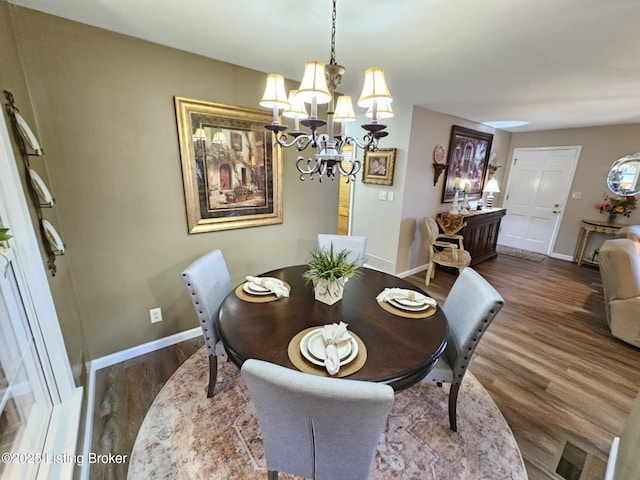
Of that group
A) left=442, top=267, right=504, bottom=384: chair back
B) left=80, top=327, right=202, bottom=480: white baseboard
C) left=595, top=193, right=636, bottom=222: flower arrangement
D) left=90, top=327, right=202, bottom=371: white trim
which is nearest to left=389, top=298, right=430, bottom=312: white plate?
left=442, top=267, right=504, bottom=384: chair back

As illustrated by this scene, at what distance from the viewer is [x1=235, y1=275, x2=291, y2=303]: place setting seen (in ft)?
5.24

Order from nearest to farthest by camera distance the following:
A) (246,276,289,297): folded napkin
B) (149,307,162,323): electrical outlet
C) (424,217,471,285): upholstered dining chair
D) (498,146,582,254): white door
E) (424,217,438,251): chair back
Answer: (246,276,289,297): folded napkin, (149,307,162,323): electrical outlet, (424,217,471,285): upholstered dining chair, (424,217,438,251): chair back, (498,146,582,254): white door

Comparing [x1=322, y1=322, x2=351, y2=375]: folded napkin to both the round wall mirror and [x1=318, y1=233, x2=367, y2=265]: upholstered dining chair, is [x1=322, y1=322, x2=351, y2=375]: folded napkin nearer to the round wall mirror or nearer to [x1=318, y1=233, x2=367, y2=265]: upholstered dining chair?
[x1=318, y1=233, x2=367, y2=265]: upholstered dining chair

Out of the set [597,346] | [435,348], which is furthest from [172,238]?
[597,346]

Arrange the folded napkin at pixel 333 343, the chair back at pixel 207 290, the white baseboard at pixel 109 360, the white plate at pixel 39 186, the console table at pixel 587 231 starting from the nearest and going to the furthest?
the folded napkin at pixel 333 343
the white plate at pixel 39 186
the white baseboard at pixel 109 360
the chair back at pixel 207 290
the console table at pixel 587 231

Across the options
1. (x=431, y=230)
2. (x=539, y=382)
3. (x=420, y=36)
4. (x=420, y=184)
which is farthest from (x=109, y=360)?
(x=420, y=184)

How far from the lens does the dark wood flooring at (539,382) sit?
1.55 meters

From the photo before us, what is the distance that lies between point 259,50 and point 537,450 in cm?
311

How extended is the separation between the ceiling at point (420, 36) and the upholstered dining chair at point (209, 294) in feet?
4.74

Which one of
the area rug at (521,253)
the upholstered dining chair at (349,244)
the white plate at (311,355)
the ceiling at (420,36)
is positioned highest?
the ceiling at (420,36)

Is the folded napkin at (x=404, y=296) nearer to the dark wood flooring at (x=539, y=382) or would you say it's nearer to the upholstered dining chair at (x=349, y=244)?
the upholstered dining chair at (x=349, y=244)

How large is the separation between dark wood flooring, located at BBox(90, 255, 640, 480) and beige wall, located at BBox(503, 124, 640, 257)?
211cm

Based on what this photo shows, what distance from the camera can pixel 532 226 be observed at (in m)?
5.28

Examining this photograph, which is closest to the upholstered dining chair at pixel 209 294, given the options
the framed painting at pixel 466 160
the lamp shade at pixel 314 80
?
the lamp shade at pixel 314 80
